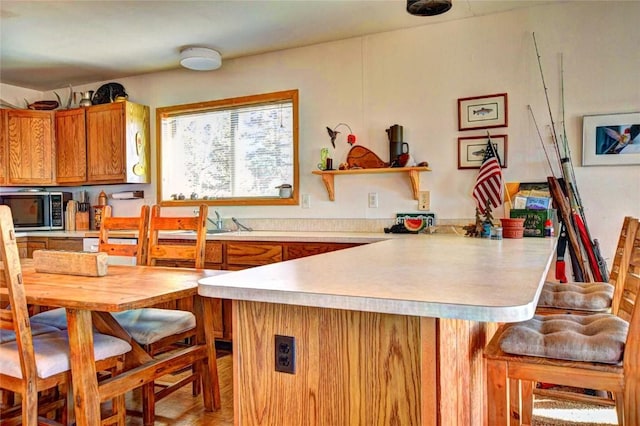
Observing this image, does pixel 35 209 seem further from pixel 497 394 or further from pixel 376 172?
pixel 497 394

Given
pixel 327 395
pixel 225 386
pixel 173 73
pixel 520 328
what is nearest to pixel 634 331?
pixel 520 328

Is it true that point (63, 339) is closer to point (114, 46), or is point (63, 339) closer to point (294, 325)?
point (294, 325)

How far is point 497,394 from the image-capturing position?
1209 millimetres

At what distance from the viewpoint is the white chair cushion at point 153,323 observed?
2.04 metres

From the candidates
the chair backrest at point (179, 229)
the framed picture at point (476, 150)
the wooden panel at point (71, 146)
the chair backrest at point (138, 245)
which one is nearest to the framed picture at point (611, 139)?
the framed picture at point (476, 150)

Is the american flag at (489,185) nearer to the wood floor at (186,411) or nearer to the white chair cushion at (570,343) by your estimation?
the white chair cushion at (570,343)

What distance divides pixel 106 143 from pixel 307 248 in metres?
2.45

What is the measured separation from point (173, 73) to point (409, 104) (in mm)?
2331

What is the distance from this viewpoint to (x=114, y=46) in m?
3.68

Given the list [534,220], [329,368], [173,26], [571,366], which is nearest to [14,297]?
[329,368]

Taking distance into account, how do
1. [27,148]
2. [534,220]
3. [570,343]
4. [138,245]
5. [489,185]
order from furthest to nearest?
[27,148] < [489,185] < [534,220] < [138,245] < [570,343]

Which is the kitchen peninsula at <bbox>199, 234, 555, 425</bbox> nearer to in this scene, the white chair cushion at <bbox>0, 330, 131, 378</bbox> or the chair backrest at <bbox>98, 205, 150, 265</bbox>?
the white chair cushion at <bbox>0, 330, 131, 378</bbox>

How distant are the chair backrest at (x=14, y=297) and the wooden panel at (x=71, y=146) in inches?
126

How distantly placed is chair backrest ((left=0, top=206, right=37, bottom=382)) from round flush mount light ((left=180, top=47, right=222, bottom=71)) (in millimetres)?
2481
